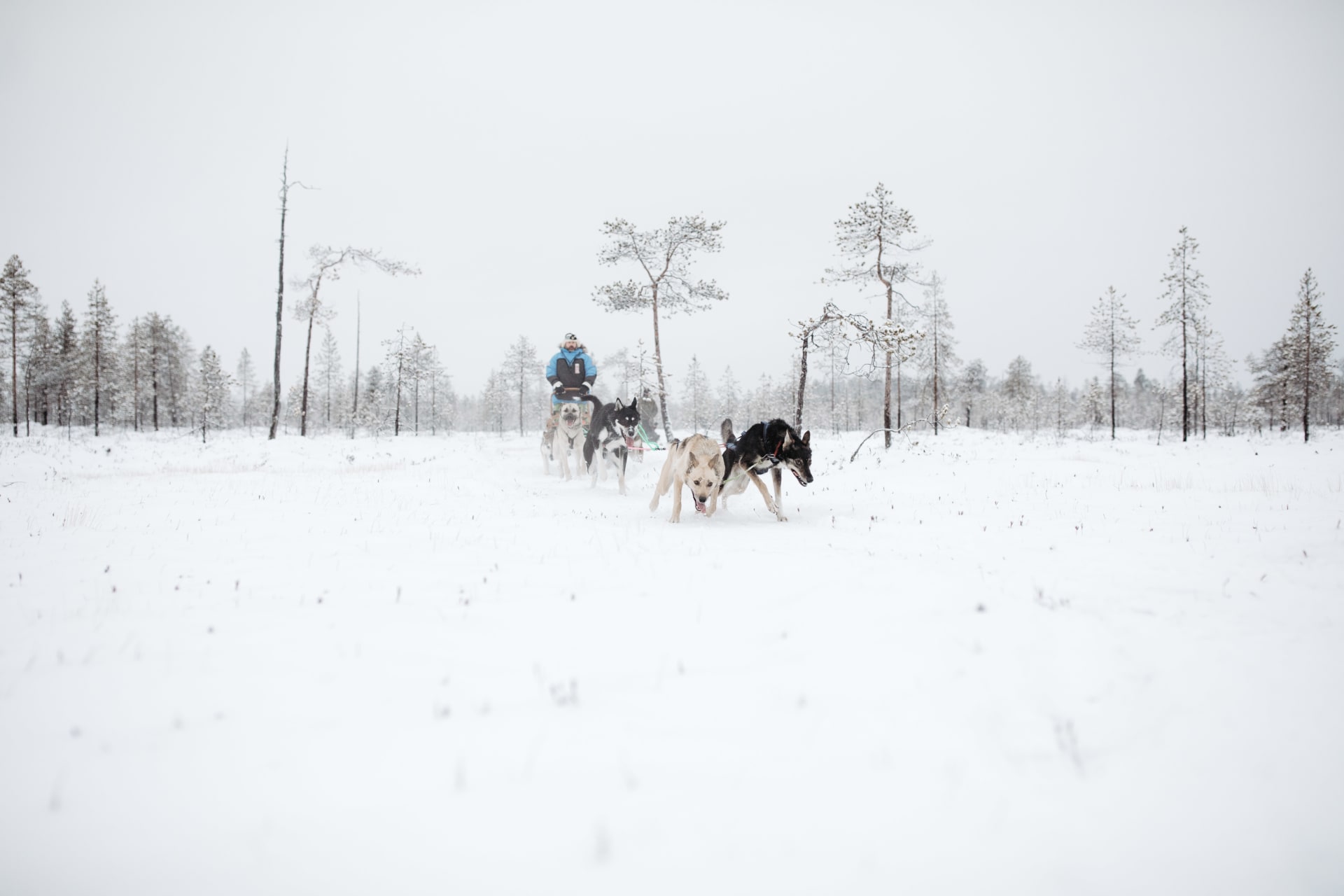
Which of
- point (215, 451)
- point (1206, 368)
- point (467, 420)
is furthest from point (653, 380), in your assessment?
point (467, 420)

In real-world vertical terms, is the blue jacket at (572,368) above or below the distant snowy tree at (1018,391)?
below

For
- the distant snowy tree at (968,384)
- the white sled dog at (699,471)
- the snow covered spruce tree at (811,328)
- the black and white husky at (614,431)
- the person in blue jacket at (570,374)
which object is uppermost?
the distant snowy tree at (968,384)

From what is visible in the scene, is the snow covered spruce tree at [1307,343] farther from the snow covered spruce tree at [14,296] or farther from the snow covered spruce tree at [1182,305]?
the snow covered spruce tree at [14,296]

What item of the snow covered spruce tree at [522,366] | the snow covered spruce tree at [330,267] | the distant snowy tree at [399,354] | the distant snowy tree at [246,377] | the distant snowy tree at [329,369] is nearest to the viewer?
the snow covered spruce tree at [330,267]

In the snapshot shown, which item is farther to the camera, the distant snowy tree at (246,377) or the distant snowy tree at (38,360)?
the distant snowy tree at (246,377)

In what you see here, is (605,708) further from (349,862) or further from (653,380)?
(653,380)

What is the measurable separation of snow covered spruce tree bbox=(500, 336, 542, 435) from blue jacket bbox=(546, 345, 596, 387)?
4079cm

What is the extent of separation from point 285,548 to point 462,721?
15.4ft

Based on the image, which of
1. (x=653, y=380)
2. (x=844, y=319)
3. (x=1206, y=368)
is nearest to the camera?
(x=844, y=319)

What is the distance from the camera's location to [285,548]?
6.02m

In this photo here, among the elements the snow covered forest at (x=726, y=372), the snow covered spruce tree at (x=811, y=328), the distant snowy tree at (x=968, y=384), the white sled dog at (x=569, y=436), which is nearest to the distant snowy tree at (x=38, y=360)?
the snow covered forest at (x=726, y=372)

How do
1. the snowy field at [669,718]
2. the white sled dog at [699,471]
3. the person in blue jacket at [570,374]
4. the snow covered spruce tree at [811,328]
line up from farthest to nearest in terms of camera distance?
the snow covered spruce tree at [811,328] < the person in blue jacket at [570,374] < the white sled dog at [699,471] < the snowy field at [669,718]

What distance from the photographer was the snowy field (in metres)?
1.95

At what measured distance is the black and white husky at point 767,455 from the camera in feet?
28.7
